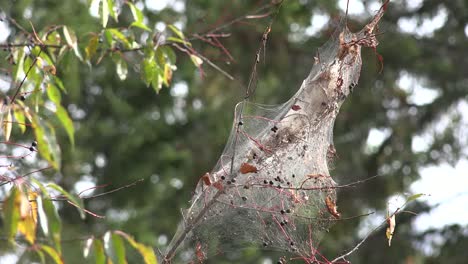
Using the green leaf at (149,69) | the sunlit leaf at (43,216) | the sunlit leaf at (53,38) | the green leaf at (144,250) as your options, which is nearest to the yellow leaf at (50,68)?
the sunlit leaf at (53,38)

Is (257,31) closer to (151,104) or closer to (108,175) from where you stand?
(151,104)

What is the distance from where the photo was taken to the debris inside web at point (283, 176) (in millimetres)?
3455

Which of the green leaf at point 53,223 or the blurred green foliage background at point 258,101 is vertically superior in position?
the blurred green foliage background at point 258,101

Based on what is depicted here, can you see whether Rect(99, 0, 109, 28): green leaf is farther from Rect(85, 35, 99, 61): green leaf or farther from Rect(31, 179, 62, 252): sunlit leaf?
Rect(31, 179, 62, 252): sunlit leaf

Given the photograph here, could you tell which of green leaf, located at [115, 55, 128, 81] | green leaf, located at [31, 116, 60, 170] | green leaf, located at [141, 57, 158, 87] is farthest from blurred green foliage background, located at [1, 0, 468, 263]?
green leaf, located at [31, 116, 60, 170]

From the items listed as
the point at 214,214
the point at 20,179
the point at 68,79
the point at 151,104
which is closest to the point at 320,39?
the point at 151,104

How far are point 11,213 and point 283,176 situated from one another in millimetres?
1705

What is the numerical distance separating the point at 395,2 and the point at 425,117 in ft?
4.77

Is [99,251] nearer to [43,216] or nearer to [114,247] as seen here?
[114,247]

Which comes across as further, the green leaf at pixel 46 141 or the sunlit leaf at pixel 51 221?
the sunlit leaf at pixel 51 221

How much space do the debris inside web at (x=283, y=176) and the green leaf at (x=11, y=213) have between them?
1.21 metres

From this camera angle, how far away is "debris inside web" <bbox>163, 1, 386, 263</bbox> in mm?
3455

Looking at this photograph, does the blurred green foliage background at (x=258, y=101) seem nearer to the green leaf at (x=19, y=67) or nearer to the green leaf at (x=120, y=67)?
the green leaf at (x=120, y=67)

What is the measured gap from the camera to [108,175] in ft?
33.7
